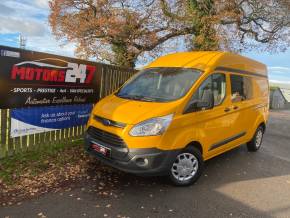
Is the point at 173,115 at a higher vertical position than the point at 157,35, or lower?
lower

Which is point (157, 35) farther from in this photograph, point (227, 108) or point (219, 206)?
point (219, 206)

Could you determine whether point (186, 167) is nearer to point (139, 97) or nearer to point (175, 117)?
point (175, 117)

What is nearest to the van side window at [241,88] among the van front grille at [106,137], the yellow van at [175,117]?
the yellow van at [175,117]

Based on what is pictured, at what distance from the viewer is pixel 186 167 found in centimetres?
541

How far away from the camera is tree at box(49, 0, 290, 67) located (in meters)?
17.2

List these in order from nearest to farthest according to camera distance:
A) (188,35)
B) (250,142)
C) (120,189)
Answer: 1. (120,189)
2. (250,142)
3. (188,35)

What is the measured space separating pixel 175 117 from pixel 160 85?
112 cm

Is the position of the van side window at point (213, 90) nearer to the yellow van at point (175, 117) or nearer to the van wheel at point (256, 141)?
the yellow van at point (175, 117)

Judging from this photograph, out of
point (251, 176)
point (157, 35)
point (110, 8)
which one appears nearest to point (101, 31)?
point (110, 8)

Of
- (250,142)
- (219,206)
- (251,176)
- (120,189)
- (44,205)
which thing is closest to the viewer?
(44,205)

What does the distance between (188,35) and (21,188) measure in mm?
14927

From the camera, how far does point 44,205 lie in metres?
4.54

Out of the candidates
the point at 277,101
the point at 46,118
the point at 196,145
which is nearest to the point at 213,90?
the point at 196,145

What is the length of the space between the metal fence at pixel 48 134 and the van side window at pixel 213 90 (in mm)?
3412
